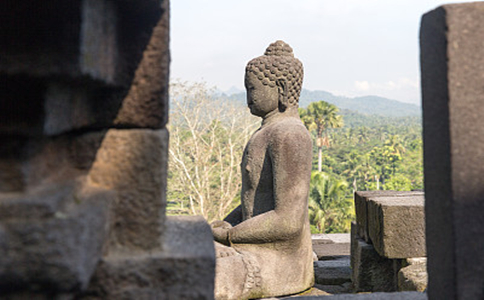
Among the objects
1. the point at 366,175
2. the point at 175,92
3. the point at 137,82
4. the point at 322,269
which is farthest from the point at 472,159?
the point at 366,175

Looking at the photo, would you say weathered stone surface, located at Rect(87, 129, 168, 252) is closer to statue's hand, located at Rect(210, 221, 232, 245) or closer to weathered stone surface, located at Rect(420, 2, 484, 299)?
weathered stone surface, located at Rect(420, 2, 484, 299)

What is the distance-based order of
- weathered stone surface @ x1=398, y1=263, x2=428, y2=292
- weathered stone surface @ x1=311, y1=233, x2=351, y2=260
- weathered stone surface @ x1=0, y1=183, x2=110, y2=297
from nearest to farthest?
weathered stone surface @ x1=0, y1=183, x2=110, y2=297, weathered stone surface @ x1=398, y1=263, x2=428, y2=292, weathered stone surface @ x1=311, y1=233, x2=351, y2=260

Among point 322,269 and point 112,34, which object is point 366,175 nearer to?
point 322,269

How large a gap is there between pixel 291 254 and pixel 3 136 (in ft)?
8.14

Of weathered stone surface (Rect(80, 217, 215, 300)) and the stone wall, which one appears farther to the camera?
weathered stone surface (Rect(80, 217, 215, 300))

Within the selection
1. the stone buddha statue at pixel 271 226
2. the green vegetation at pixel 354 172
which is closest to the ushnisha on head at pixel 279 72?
the stone buddha statue at pixel 271 226

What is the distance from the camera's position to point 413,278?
9.52 ft

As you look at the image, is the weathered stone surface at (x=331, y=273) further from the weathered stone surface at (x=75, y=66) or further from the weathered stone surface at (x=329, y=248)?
the weathered stone surface at (x=75, y=66)

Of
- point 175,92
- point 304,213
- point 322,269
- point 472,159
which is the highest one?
point 175,92

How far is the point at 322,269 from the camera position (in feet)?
13.8

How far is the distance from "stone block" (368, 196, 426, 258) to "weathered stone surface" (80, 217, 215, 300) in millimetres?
2446

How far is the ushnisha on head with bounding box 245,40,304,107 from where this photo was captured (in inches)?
140

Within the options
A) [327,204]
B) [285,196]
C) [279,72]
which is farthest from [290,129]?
[327,204]

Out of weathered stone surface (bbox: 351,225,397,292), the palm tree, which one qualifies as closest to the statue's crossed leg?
weathered stone surface (bbox: 351,225,397,292)
